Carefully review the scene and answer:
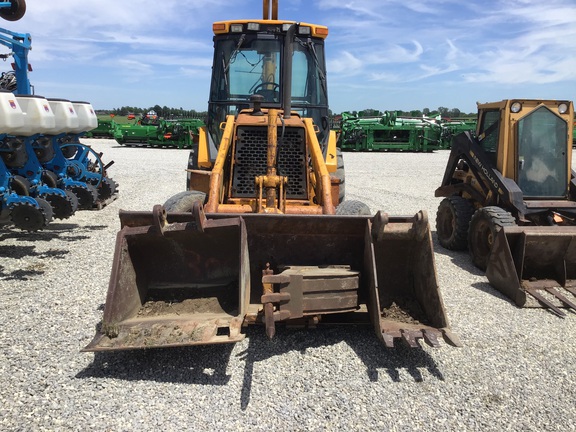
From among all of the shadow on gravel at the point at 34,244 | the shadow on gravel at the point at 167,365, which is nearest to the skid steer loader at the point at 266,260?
the shadow on gravel at the point at 167,365

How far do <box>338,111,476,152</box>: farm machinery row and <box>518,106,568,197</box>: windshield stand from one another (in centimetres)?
1852

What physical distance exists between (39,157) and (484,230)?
6.51 meters

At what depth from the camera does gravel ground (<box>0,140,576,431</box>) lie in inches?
109

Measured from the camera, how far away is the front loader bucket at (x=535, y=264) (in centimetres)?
480

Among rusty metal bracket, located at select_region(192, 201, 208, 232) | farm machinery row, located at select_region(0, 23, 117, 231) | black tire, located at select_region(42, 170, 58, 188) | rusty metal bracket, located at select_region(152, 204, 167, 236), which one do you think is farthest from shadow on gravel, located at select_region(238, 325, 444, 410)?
black tire, located at select_region(42, 170, 58, 188)

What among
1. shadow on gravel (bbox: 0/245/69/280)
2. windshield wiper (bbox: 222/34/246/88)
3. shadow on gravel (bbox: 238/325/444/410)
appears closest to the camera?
shadow on gravel (bbox: 238/325/444/410)

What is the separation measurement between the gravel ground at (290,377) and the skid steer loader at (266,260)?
250mm

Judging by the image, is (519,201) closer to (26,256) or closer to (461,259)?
(461,259)

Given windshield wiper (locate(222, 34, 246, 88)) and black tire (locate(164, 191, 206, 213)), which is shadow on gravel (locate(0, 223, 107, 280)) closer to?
black tire (locate(164, 191, 206, 213))

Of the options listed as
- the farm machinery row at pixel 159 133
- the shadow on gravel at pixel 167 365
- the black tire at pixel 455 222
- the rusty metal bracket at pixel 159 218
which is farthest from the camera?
the farm machinery row at pixel 159 133

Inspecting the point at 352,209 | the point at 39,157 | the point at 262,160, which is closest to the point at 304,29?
the point at 262,160

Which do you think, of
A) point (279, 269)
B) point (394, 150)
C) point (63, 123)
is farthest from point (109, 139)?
point (279, 269)

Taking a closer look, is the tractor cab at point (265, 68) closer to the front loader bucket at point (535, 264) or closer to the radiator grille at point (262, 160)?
the radiator grille at point (262, 160)

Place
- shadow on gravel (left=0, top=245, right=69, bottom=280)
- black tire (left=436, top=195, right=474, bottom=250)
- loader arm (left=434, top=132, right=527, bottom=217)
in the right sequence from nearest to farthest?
shadow on gravel (left=0, top=245, right=69, bottom=280) → loader arm (left=434, top=132, right=527, bottom=217) → black tire (left=436, top=195, right=474, bottom=250)
